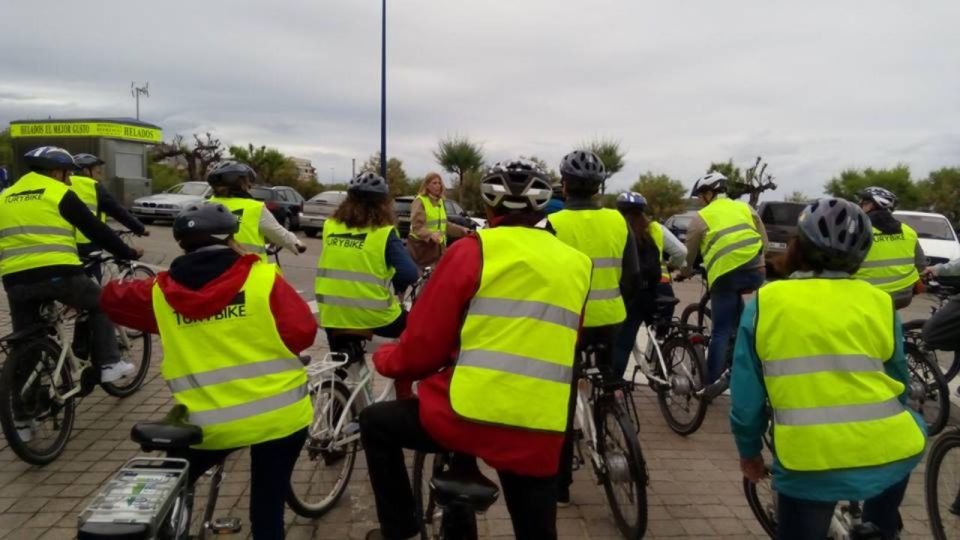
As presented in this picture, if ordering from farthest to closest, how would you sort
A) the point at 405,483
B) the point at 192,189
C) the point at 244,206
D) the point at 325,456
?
the point at 192,189, the point at 244,206, the point at 325,456, the point at 405,483

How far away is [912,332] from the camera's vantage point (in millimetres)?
6211

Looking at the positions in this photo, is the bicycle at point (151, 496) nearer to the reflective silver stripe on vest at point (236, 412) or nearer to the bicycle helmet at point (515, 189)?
the reflective silver stripe on vest at point (236, 412)

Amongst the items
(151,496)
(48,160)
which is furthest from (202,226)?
(48,160)

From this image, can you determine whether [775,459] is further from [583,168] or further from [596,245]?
[583,168]

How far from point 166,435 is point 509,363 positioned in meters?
1.25

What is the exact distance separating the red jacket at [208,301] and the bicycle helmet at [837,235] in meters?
1.92

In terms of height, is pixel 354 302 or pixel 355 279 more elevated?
pixel 355 279

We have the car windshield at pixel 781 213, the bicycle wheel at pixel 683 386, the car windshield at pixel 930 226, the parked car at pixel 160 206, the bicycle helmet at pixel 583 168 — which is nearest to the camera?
the bicycle helmet at pixel 583 168

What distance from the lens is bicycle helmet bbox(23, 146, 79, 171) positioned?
4.77 meters

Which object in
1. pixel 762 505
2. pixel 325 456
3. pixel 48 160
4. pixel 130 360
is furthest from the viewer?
pixel 130 360

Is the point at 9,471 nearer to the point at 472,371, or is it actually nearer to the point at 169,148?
the point at 472,371

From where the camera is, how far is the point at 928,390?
577 cm

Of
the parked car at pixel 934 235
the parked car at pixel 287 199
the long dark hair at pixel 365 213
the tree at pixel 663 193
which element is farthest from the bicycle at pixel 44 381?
the tree at pixel 663 193

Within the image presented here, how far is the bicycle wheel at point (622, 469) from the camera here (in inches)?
143
